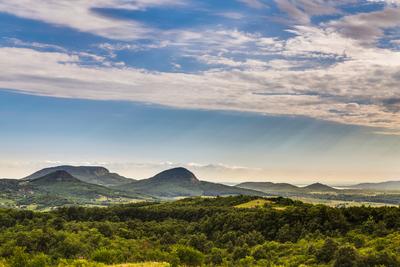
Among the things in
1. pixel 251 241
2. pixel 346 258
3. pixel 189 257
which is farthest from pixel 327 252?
pixel 251 241

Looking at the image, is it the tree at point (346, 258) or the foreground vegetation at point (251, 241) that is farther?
the foreground vegetation at point (251, 241)

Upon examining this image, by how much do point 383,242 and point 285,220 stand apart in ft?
209

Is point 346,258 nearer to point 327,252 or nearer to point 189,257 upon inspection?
point 327,252

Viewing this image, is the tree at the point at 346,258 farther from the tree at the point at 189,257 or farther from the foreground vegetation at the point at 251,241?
the tree at the point at 189,257

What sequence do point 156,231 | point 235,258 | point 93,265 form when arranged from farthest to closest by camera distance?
point 156,231 < point 235,258 < point 93,265

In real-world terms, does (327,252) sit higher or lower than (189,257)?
higher

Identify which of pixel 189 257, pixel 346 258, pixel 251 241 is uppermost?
pixel 346 258

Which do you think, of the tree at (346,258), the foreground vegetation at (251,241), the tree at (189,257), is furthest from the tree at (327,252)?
the tree at (189,257)

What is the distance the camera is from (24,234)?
15875 centimetres

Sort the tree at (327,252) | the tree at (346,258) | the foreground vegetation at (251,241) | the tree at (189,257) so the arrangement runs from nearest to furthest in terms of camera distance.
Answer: the tree at (346,258) < the tree at (189,257) < the foreground vegetation at (251,241) < the tree at (327,252)

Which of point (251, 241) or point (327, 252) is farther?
point (251, 241)

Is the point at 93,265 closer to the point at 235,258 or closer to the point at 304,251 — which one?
the point at 304,251

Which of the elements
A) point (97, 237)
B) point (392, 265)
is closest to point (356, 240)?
point (392, 265)

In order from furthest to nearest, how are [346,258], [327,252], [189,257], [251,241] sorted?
[251,241] < [327,252] < [189,257] < [346,258]
